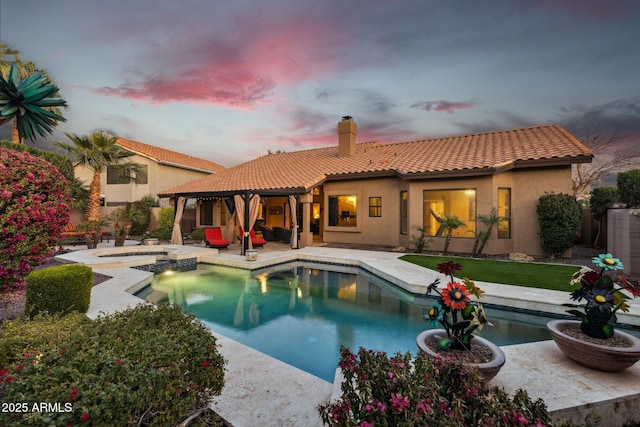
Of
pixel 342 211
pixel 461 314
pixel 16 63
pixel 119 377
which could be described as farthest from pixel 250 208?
pixel 16 63

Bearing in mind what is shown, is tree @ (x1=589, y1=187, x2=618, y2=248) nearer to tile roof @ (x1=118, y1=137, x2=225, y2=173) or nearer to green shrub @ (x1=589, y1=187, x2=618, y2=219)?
green shrub @ (x1=589, y1=187, x2=618, y2=219)

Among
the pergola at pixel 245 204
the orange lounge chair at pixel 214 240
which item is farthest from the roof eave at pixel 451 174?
the orange lounge chair at pixel 214 240

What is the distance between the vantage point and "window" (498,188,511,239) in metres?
12.3

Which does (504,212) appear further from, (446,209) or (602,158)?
(602,158)

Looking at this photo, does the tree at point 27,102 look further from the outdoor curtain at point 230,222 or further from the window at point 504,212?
the window at point 504,212

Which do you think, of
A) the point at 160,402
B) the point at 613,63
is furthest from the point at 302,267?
the point at 613,63

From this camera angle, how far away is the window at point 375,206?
15.2 metres

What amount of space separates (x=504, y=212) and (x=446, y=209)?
2.40 meters

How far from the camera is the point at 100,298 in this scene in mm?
6582

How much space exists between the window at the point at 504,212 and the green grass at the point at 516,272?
2.25 metres

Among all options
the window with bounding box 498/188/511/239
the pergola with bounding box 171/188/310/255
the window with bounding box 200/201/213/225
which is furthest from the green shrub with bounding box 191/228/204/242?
the window with bounding box 498/188/511/239

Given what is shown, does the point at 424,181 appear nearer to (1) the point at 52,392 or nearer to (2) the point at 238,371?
(2) the point at 238,371

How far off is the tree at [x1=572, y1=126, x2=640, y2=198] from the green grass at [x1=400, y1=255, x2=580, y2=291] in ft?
54.0

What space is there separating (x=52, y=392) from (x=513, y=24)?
1689 cm
